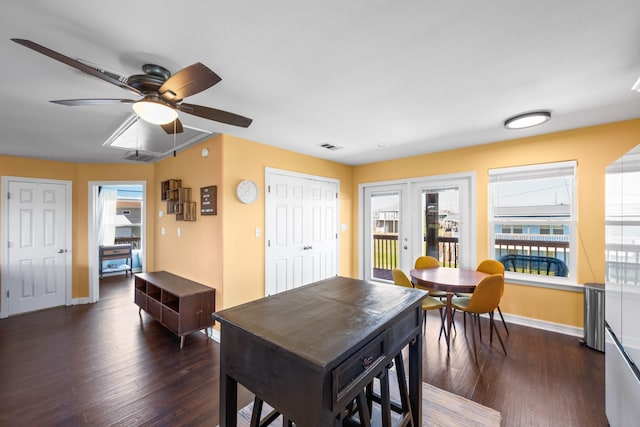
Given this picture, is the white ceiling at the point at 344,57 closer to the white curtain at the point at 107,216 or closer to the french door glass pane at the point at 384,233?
the french door glass pane at the point at 384,233

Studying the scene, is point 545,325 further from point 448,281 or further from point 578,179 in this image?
point 578,179

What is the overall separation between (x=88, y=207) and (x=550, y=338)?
23.5ft

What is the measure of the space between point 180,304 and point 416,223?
3.63m

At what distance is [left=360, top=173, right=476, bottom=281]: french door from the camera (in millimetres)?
3871

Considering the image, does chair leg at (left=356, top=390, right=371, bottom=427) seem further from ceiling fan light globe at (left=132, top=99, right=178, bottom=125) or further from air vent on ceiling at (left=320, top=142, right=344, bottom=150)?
air vent on ceiling at (left=320, top=142, right=344, bottom=150)

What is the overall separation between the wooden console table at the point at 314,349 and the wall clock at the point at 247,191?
1.96 m

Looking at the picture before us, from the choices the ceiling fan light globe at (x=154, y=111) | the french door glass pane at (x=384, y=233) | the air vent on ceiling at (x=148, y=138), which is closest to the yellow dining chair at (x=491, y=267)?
the french door glass pane at (x=384, y=233)

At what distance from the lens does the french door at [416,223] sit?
387 cm

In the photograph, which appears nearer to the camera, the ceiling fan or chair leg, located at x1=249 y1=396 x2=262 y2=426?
chair leg, located at x1=249 y1=396 x2=262 y2=426

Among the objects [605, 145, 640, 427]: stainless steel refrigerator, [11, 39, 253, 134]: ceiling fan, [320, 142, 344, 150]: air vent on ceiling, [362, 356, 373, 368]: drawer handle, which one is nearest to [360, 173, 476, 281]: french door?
[320, 142, 344, 150]: air vent on ceiling

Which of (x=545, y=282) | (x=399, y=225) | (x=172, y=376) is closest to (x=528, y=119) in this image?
(x=545, y=282)

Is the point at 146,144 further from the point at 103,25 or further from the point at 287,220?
the point at 103,25

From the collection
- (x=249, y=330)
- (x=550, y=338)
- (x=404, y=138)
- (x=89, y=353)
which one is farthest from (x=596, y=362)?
(x=89, y=353)

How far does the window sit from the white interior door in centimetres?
250
